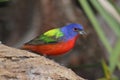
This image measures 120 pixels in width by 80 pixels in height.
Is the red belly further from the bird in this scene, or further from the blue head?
the blue head

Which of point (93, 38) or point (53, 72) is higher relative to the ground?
point (93, 38)

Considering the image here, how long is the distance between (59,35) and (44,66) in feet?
3.75

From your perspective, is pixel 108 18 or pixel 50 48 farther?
pixel 50 48

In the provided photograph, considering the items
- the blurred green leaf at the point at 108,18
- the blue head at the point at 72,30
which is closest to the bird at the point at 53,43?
the blue head at the point at 72,30

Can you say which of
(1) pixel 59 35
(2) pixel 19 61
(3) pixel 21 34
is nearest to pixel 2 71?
(2) pixel 19 61

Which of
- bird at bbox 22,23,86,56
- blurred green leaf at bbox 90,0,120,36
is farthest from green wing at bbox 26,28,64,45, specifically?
blurred green leaf at bbox 90,0,120,36

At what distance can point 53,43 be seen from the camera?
4750mm

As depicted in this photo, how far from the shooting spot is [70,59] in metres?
6.68

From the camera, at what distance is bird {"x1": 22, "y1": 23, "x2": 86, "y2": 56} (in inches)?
182

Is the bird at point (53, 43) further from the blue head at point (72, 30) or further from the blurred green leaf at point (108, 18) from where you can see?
the blurred green leaf at point (108, 18)

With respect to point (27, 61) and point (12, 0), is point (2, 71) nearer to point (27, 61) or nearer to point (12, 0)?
point (27, 61)

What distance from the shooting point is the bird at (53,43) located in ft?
15.2

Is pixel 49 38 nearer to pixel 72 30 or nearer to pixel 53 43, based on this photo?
pixel 53 43

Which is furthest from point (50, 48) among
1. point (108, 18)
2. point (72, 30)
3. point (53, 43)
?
point (108, 18)
